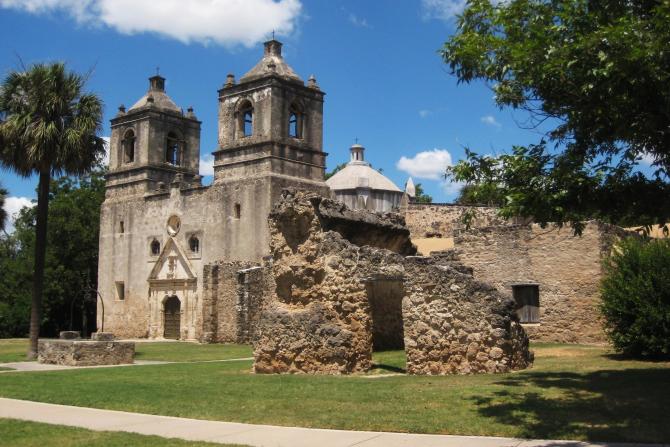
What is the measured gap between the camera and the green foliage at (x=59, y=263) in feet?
147

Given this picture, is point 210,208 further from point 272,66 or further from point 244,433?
point 244,433

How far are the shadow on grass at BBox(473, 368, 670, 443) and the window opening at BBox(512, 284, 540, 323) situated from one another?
339 inches

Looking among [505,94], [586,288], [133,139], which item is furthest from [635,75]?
[133,139]

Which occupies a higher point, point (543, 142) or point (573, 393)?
point (543, 142)

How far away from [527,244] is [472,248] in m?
1.76

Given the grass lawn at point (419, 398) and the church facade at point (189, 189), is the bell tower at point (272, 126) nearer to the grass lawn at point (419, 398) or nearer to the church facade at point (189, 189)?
the church facade at point (189, 189)

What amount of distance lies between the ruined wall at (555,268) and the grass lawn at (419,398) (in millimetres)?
4685

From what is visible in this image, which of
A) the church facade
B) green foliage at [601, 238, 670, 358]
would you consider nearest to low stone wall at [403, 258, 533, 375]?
green foliage at [601, 238, 670, 358]

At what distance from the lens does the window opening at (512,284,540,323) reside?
20859 millimetres

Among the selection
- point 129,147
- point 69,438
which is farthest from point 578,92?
point 129,147

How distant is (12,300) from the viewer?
45312 mm

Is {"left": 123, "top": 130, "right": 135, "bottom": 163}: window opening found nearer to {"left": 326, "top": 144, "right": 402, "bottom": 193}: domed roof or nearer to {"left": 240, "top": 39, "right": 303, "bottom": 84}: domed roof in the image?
{"left": 240, "top": 39, "right": 303, "bottom": 84}: domed roof

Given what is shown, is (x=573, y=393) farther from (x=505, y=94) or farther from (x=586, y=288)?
(x=586, y=288)

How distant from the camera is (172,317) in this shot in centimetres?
4144
